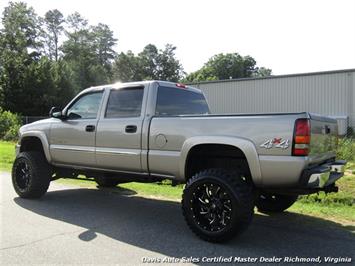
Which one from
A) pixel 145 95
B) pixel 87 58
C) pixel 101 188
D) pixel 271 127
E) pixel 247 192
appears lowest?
pixel 101 188

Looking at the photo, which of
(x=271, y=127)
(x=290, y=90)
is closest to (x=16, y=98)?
(x=290, y=90)

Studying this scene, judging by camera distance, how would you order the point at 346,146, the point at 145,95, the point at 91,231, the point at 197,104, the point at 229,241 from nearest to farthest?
the point at 229,241
the point at 91,231
the point at 145,95
the point at 197,104
the point at 346,146

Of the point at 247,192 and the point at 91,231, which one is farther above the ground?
the point at 247,192

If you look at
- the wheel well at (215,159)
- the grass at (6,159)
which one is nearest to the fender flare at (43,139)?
the wheel well at (215,159)

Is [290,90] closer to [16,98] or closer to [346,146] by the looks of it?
[346,146]

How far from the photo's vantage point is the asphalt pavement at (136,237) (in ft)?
16.2

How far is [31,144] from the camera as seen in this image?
8.48 metres

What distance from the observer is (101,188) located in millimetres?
9539

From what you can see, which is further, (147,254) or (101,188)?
(101,188)

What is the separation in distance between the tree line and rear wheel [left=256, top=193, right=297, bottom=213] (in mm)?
36719

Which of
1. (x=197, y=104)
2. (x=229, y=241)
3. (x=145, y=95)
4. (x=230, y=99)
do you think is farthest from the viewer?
(x=230, y=99)

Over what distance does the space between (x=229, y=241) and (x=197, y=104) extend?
9.19ft

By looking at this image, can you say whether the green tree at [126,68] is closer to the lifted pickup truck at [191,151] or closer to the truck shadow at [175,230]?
the lifted pickup truck at [191,151]

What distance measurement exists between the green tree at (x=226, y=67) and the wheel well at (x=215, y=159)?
86599 mm
